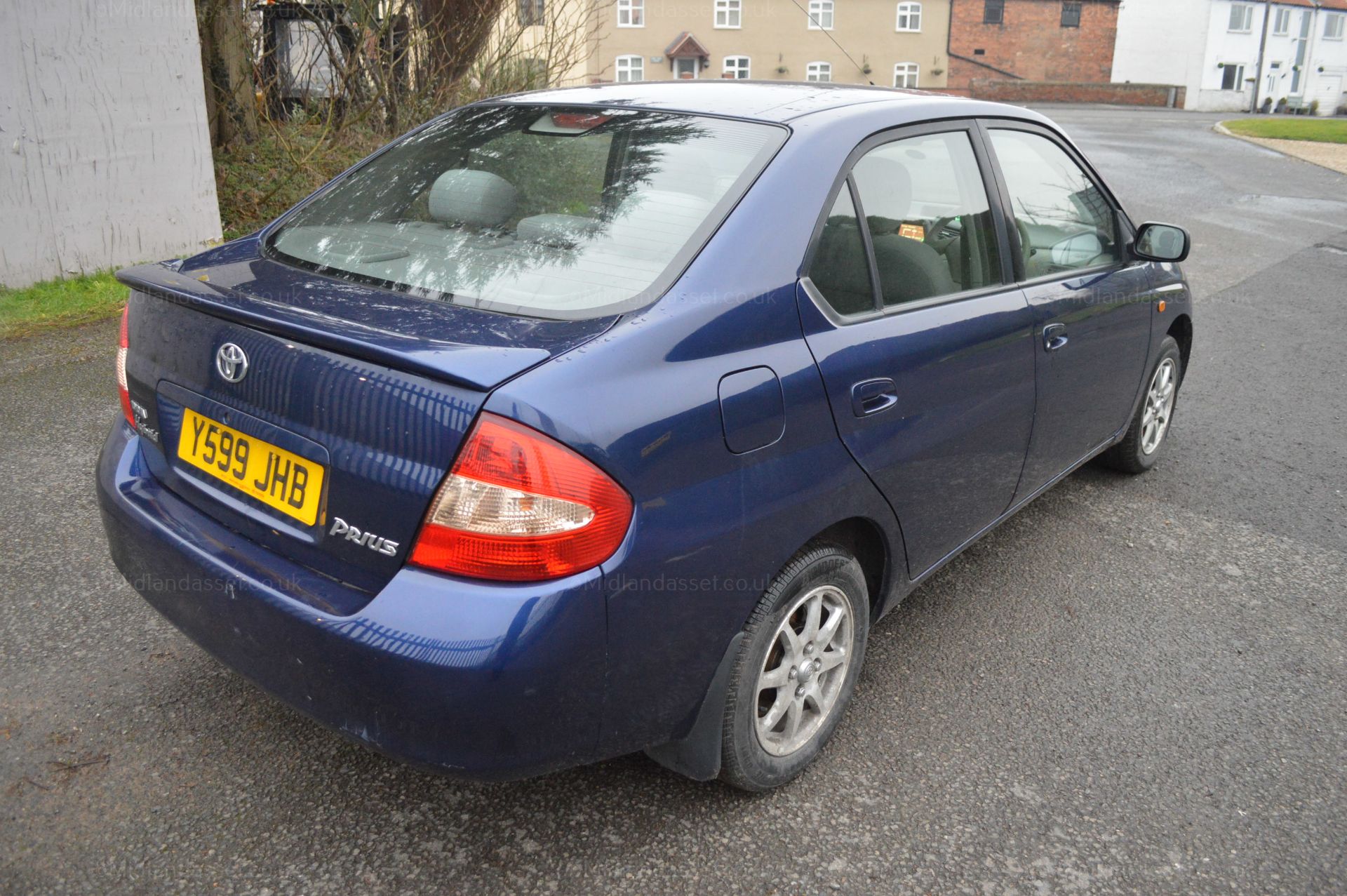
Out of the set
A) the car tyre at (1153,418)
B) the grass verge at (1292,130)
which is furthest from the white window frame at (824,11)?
the car tyre at (1153,418)

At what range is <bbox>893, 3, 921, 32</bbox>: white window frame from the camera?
2399 inches

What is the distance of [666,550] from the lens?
6.82ft

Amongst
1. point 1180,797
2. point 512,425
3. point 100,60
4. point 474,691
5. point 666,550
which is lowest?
point 1180,797

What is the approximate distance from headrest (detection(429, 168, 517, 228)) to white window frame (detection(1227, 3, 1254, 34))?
225 ft

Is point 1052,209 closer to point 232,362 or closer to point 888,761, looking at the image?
point 888,761

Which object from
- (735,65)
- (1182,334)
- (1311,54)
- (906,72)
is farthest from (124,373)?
(1311,54)

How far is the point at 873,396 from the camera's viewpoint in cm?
259

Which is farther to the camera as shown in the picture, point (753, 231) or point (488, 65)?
point (488, 65)

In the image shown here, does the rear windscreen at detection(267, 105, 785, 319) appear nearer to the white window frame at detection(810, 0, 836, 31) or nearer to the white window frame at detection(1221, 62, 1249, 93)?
the white window frame at detection(810, 0, 836, 31)

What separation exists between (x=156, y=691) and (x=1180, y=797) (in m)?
2.73

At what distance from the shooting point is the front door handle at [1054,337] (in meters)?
3.34

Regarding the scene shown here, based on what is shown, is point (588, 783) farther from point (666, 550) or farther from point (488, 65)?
point (488, 65)

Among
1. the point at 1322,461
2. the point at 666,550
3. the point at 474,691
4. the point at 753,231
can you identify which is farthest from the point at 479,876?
the point at 1322,461

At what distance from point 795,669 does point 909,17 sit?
65.3 m
